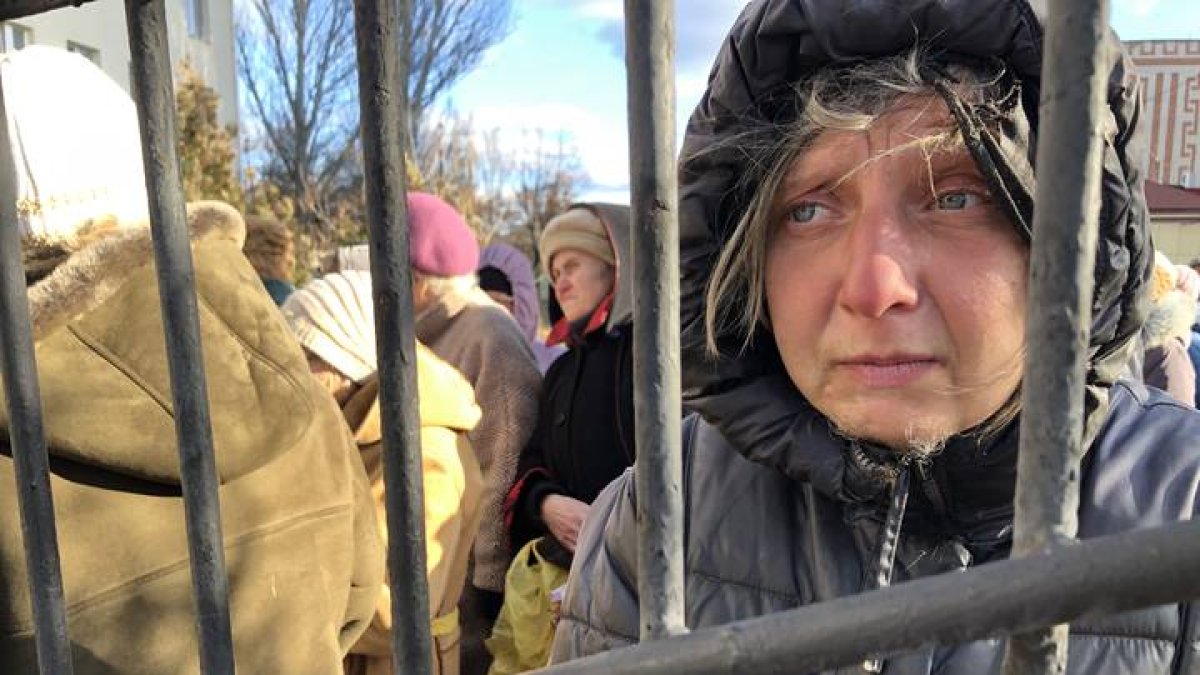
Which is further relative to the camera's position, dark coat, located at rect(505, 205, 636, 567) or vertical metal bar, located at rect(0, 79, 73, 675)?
dark coat, located at rect(505, 205, 636, 567)

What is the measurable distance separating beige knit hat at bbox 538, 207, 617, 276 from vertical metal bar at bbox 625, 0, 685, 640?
2569mm

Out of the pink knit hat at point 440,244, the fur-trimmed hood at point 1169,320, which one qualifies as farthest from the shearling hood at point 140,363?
the fur-trimmed hood at point 1169,320

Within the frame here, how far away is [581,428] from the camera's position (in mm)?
2830

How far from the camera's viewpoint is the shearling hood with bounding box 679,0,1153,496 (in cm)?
95

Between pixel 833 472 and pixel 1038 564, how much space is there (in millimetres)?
585

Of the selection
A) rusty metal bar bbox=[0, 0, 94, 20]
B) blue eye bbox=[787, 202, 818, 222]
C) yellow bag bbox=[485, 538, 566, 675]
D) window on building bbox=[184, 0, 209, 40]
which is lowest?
yellow bag bbox=[485, 538, 566, 675]

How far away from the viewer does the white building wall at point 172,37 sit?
13086mm

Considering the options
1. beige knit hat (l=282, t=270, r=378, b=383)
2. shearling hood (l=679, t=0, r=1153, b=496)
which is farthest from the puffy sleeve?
beige knit hat (l=282, t=270, r=378, b=383)

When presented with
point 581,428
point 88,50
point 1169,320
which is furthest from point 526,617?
point 88,50

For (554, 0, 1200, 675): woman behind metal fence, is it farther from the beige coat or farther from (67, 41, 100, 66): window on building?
(67, 41, 100, 66): window on building

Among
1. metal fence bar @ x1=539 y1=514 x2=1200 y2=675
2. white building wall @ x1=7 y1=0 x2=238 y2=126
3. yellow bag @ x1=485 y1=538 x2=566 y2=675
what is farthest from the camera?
white building wall @ x1=7 y1=0 x2=238 y2=126

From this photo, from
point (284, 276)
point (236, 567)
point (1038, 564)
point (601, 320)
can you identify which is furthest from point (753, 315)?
point (284, 276)

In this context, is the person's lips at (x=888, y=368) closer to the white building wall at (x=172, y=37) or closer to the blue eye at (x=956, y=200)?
the blue eye at (x=956, y=200)

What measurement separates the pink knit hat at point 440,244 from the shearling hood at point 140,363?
81.8 inches
